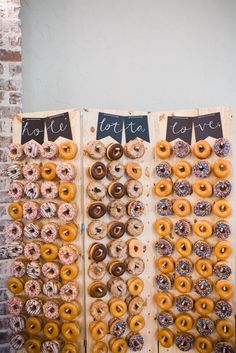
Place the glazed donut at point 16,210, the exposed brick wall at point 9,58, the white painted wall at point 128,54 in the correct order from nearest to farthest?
the glazed donut at point 16,210
the exposed brick wall at point 9,58
the white painted wall at point 128,54

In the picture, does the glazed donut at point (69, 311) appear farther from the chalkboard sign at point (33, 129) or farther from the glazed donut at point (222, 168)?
the glazed donut at point (222, 168)

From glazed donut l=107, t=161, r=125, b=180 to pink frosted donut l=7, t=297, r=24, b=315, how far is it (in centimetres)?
99

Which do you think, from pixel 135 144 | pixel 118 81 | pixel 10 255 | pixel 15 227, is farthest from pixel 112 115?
pixel 10 255

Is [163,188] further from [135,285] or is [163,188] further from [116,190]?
[135,285]

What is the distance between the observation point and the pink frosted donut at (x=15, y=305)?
257cm

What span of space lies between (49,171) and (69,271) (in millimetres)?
643

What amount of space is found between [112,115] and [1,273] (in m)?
1.32

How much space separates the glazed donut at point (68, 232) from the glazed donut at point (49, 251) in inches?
3.7

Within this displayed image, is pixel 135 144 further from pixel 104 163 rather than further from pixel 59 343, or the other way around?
pixel 59 343

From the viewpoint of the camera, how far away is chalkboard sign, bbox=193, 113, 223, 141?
8.48ft

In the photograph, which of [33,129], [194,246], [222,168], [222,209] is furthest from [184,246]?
[33,129]

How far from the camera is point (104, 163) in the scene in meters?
2.57

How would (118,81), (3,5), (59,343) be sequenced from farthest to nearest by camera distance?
(118,81) < (3,5) < (59,343)

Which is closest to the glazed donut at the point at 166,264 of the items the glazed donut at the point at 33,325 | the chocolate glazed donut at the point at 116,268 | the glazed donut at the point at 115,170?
the chocolate glazed donut at the point at 116,268
